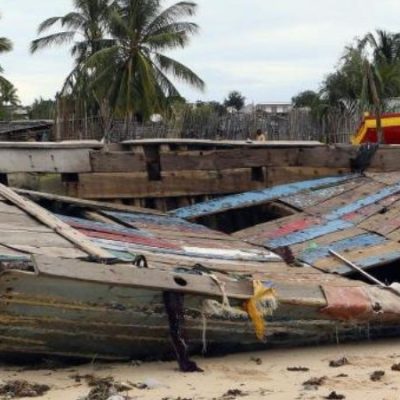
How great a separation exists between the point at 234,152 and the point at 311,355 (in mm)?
3898

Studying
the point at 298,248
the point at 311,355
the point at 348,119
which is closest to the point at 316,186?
the point at 298,248

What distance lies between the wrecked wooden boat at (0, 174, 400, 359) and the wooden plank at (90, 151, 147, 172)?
1105mm

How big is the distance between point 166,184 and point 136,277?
431 centimetres

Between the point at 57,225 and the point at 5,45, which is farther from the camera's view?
the point at 5,45

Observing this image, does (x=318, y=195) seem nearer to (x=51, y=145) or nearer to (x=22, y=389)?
(x=51, y=145)

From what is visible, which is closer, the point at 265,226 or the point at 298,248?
the point at 298,248

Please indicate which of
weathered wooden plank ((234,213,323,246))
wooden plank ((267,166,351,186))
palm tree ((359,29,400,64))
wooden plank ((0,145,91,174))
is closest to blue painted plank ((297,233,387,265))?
weathered wooden plank ((234,213,323,246))

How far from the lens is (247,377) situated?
5.75m

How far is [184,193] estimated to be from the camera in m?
9.64

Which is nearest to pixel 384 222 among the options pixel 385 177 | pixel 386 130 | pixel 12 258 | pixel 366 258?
pixel 366 258

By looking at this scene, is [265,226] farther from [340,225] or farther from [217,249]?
[217,249]

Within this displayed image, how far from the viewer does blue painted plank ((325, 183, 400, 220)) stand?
28.4ft

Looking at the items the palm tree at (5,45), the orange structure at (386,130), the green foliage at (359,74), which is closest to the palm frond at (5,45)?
the palm tree at (5,45)

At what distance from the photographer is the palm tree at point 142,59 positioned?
27.5 metres
